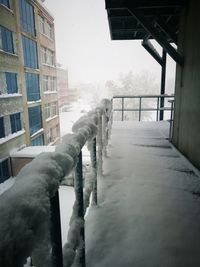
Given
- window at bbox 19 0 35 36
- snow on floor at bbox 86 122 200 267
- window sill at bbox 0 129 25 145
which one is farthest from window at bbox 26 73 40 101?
snow on floor at bbox 86 122 200 267

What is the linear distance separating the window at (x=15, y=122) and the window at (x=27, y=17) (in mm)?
6788

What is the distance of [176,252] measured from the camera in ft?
6.22

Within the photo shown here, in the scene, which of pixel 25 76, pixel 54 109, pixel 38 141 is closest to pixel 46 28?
pixel 25 76

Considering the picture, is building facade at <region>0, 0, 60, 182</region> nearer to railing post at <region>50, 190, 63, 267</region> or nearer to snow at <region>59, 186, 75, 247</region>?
snow at <region>59, 186, 75, 247</region>

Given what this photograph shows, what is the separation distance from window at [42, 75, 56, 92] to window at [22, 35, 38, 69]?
2393 millimetres

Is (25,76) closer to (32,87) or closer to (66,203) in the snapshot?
→ (32,87)

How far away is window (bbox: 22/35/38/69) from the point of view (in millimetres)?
16578

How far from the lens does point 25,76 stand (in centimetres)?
1652

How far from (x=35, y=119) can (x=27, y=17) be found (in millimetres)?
8283

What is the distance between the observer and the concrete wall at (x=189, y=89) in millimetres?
3613

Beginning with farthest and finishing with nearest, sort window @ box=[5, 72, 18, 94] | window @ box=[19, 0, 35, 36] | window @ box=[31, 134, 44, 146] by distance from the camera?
1. window @ box=[31, 134, 44, 146]
2. window @ box=[19, 0, 35, 36]
3. window @ box=[5, 72, 18, 94]

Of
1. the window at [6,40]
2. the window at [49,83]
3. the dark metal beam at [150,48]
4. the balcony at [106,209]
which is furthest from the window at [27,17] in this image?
the balcony at [106,209]

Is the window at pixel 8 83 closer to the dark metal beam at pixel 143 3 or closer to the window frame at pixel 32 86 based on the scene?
the window frame at pixel 32 86

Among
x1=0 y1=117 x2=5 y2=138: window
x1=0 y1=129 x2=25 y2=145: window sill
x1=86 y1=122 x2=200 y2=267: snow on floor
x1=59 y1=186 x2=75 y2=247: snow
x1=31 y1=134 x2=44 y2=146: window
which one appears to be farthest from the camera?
x1=31 y1=134 x2=44 y2=146: window
